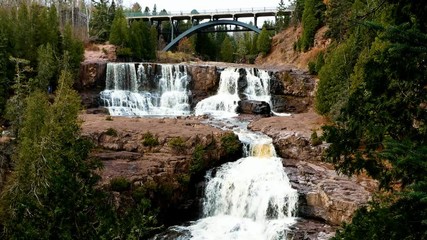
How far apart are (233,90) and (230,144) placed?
645 inches

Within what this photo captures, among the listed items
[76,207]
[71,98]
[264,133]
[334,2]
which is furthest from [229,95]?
[76,207]

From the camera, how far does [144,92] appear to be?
129 ft

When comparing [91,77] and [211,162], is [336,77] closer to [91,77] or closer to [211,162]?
[211,162]

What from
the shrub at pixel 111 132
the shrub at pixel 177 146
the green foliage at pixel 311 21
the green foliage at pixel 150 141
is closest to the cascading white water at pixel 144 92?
the shrub at pixel 111 132

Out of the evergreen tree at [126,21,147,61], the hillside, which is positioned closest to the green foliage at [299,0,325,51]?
the hillside

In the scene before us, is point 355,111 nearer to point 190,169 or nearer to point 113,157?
point 190,169

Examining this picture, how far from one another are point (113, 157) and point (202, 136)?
190 inches

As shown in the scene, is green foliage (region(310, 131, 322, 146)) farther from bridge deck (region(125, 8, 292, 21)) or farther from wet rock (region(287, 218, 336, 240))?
bridge deck (region(125, 8, 292, 21))

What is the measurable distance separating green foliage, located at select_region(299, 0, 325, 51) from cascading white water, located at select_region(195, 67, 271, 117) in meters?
13.5

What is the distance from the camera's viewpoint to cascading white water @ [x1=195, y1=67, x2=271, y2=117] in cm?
3653

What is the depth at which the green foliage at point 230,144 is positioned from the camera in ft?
73.7

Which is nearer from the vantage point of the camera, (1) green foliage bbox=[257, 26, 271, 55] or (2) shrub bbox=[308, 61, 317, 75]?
(2) shrub bbox=[308, 61, 317, 75]

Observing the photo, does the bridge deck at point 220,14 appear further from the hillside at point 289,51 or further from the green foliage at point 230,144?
the green foliage at point 230,144

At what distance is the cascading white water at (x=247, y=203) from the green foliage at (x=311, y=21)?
31372 millimetres
